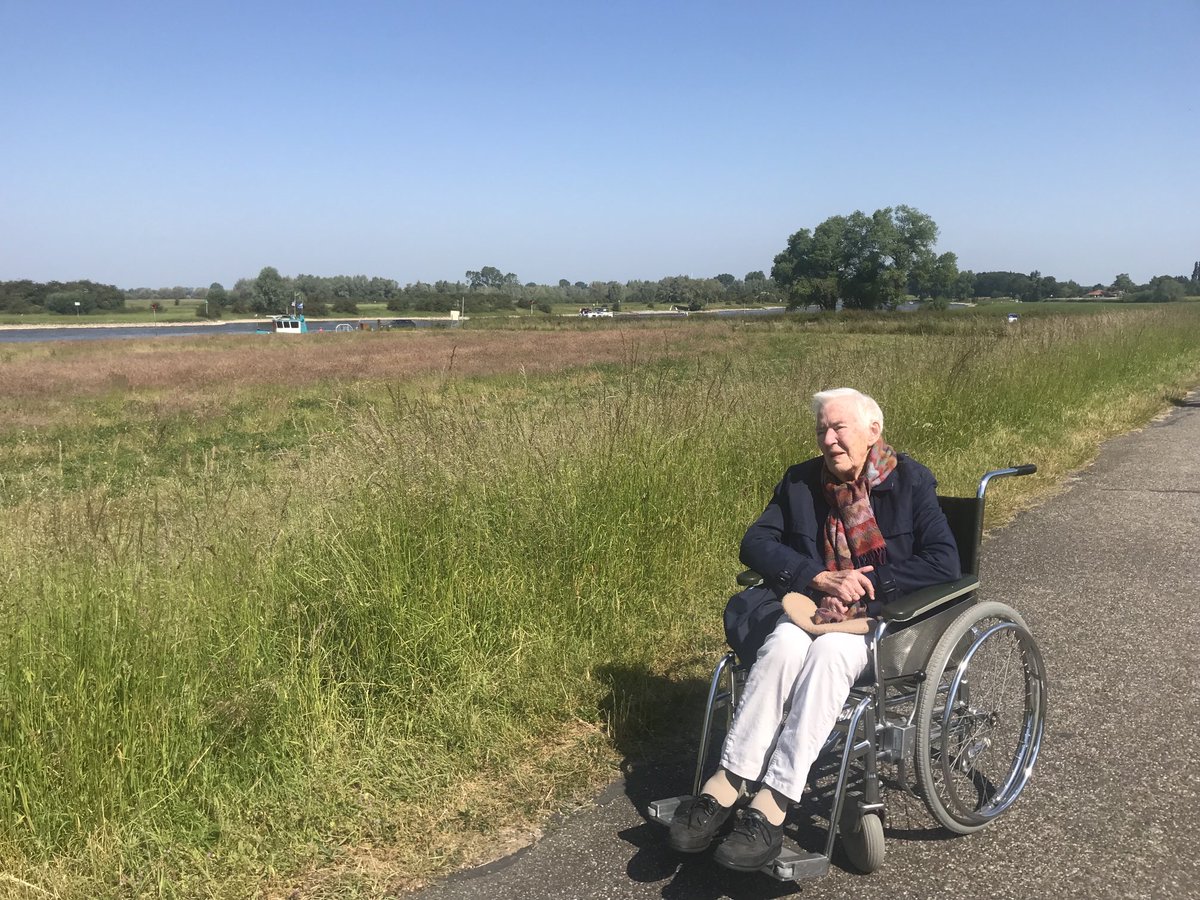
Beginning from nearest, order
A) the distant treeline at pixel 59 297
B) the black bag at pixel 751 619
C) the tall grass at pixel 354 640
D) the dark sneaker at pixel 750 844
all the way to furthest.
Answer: the dark sneaker at pixel 750 844, the tall grass at pixel 354 640, the black bag at pixel 751 619, the distant treeline at pixel 59 297

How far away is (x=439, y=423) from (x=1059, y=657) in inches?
146

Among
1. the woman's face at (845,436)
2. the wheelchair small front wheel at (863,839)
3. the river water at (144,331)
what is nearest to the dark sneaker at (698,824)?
the wheelchair small front wheel at (863,839)

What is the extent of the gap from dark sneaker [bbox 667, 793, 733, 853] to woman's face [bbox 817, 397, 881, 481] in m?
1.24

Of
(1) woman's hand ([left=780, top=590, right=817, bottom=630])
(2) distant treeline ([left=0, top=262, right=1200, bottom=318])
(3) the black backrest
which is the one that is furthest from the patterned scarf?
(2) distant treeline ([left=0, top=262, right=1200, bottom=318])

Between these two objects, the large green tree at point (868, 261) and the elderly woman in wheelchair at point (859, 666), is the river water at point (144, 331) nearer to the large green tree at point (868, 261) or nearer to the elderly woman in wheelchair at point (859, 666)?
the large green tree at point (868, 261)

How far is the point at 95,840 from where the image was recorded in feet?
9.02

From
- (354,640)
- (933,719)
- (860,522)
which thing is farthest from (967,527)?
(354,640)

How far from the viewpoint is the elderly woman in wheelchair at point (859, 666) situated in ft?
8.80

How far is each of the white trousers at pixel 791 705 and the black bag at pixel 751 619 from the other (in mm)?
193

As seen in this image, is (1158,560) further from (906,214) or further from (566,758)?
(906,214)

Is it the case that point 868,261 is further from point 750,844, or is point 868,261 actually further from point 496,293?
point 750,844

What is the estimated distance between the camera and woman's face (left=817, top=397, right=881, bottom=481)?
10.2 feet

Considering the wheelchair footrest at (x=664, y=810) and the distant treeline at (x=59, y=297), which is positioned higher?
the distant treeline at (x=59, y=297)

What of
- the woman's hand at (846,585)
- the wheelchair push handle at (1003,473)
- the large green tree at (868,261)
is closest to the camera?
the woman's hand at (846,585)
